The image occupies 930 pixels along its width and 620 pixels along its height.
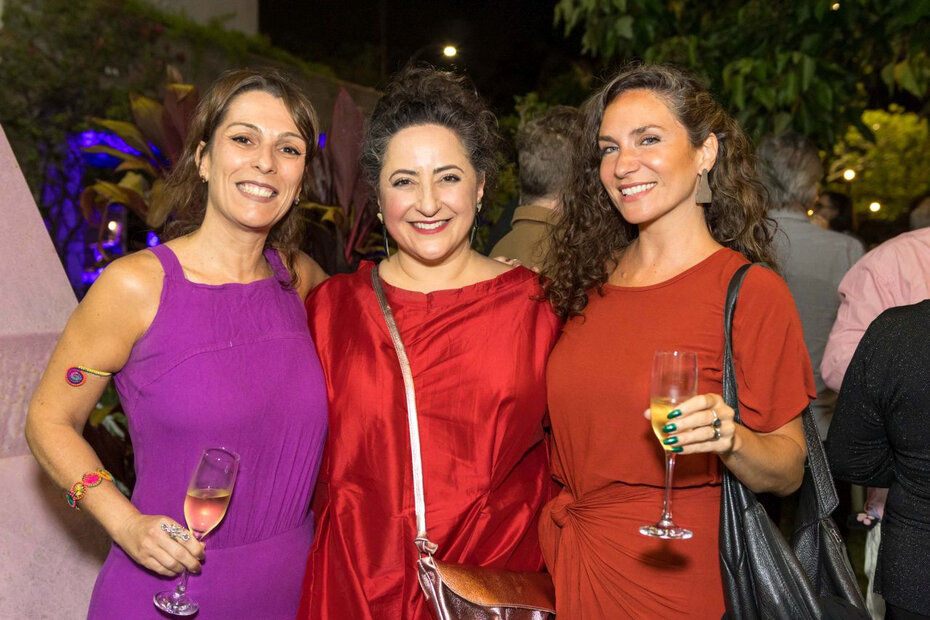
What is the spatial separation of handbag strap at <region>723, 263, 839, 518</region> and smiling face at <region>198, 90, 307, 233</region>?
3.75 feet

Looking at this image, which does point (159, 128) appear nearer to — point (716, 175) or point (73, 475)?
point (73, 475)

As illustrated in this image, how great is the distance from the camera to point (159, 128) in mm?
4156

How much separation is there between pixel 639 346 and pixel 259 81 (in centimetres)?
119

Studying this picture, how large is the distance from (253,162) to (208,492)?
2.82 feet

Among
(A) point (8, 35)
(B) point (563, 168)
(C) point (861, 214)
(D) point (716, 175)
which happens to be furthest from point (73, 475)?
(C) point (861, 214)

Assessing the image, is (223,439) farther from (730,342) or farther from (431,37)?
(431,37)

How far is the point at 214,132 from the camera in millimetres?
2420

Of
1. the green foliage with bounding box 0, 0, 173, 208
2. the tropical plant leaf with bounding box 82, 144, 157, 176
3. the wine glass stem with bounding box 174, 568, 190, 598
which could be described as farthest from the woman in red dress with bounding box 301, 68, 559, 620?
the green foliage with bounding box 0, 0, 173, 208

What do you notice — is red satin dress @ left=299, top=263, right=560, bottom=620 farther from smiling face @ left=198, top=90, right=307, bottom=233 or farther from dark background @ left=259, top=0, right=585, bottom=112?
dark background @ left=259, top=0, right=585, bottom=112

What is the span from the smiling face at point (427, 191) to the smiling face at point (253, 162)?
0.26 meters

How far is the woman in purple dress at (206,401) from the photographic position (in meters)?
2.12

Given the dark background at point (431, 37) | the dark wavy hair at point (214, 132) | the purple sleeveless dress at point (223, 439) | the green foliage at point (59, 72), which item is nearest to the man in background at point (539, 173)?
the dark wavy hair at point (214, 132)

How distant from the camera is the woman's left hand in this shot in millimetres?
1695

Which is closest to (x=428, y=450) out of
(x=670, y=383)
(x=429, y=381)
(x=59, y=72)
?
(x=429, y=381)
